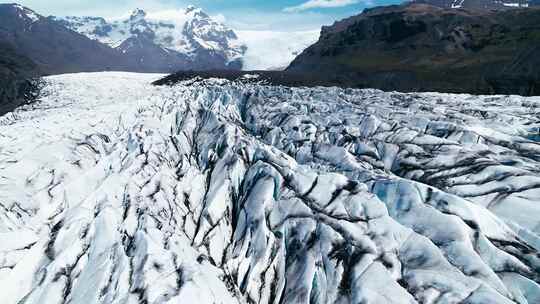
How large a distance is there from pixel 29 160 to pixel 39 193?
149 inches

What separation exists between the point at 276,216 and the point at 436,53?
399 ft

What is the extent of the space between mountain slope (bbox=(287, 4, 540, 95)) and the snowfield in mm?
47119

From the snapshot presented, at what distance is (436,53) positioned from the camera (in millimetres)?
122250

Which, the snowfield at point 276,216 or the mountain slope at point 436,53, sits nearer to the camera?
the snowfield at point 276,216

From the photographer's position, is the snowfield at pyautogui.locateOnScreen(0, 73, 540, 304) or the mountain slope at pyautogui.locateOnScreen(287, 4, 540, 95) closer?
the snowfield at pyautogui.locateOnScreen(0, 73, 540, 304)

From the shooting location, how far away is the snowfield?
1127 centimetres

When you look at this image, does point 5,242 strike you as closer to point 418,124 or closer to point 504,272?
point 504,272

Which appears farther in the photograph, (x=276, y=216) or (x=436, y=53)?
(x=436, y=53)

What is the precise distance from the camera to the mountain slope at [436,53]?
70.7 metres

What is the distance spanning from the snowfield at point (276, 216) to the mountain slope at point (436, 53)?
47119mm

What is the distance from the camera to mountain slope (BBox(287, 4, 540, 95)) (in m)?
70.7

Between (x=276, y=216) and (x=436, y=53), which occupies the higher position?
(x=436, y=53)

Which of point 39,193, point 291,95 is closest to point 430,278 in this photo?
point 39,193

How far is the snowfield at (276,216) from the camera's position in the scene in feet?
37.0
